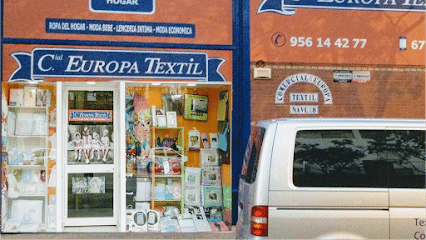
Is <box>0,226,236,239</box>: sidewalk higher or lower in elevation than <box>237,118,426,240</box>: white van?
lower

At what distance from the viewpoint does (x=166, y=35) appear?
8492mm

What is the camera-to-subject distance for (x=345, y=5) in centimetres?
894

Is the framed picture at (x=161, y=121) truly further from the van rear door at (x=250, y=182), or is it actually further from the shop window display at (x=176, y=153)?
the van rear door at (x=250, y=182)

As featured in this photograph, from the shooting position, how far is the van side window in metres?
4.60

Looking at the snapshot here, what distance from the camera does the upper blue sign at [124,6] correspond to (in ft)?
27.4

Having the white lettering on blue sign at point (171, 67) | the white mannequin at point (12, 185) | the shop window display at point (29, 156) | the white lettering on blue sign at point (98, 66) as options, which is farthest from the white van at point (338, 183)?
the white mannequin at point (12, 185)

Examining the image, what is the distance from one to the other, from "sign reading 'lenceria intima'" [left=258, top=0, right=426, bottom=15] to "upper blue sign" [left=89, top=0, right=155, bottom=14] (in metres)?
1.87

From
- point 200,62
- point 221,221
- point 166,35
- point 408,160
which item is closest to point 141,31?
point 166,35

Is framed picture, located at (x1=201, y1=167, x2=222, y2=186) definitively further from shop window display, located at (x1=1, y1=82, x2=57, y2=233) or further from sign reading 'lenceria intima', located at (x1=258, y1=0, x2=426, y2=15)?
sign reading 'lenceria intima', located at (x1=258, y1=0, x2=426, y2=15)

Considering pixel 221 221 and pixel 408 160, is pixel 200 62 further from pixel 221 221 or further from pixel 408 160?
pixel 408 160

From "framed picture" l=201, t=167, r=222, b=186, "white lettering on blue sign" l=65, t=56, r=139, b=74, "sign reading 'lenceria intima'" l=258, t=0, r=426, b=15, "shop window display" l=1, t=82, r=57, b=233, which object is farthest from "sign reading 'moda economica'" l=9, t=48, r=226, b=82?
"framed picture" l=201, t=167, r=222, b=186

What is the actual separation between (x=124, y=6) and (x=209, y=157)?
112 inches

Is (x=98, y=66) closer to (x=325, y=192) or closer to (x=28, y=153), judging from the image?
(x=28, y=153)

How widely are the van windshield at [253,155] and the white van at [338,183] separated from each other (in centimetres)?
6
